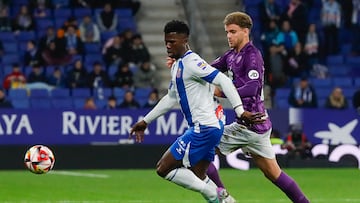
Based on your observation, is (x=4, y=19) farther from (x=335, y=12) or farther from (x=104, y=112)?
(x=335, y=12)

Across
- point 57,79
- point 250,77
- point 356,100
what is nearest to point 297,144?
point 356,100

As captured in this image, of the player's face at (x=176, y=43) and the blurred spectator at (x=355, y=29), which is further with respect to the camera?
the blurred spectator at (x=355, y=29)

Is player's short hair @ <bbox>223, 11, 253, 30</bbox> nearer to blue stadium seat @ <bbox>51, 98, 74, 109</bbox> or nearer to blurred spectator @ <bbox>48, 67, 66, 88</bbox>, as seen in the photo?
blue stadium seat @ <bbox>51, 98, 74, 109</bbox>

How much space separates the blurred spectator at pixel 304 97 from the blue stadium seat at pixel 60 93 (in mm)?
4343

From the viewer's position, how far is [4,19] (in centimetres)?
2381

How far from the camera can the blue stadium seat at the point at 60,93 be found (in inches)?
864

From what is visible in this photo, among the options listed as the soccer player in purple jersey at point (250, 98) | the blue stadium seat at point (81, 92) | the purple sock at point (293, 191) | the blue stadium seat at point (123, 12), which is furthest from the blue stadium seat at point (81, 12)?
the purple sock at point (293, 191)

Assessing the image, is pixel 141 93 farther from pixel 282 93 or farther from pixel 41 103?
pixel 282 93

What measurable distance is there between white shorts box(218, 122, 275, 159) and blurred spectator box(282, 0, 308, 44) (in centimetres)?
1365

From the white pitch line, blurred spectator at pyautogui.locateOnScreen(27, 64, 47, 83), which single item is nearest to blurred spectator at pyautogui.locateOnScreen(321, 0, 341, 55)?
blurred spectator at pyautogui.locateOnScreen(27, 64, 47, 83)

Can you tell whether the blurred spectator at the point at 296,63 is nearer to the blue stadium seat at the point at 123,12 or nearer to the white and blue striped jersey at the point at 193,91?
the blue stadium seat at the point at 123,12

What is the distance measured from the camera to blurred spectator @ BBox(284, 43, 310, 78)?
2361 cm

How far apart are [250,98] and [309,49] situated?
44.4 feet

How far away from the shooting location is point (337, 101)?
21750 mm
